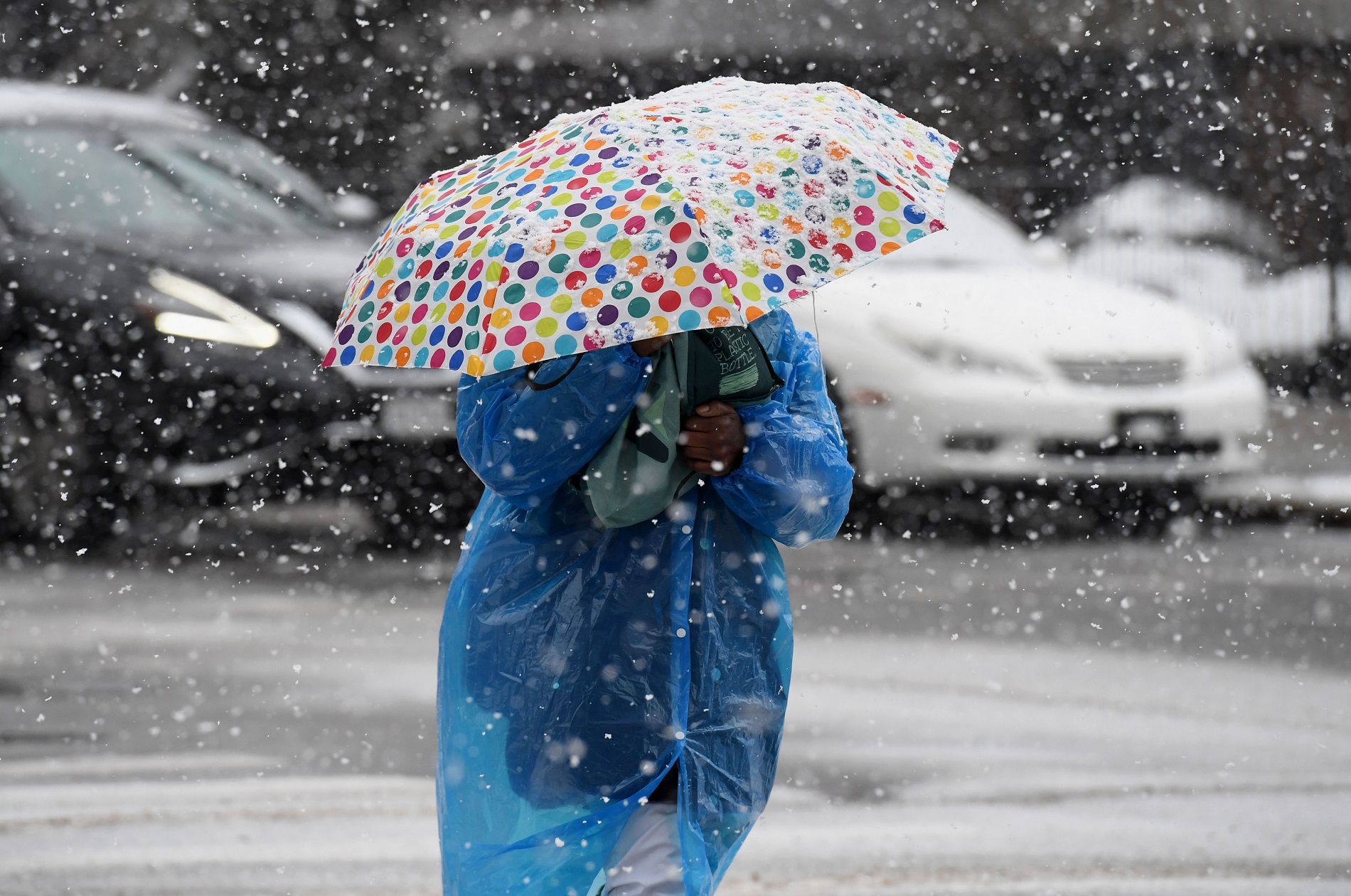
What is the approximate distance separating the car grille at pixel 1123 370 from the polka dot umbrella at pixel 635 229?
575 cm

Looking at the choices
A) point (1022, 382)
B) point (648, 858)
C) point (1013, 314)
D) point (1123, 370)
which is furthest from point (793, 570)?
point (648, 858)

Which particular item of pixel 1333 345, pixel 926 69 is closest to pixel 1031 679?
pixel 1333 345

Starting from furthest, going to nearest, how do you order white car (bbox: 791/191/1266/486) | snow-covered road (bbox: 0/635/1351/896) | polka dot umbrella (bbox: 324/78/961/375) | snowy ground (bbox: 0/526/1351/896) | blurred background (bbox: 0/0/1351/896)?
white car (bbox: 791/191/1266/486), blurred background (bbox: 0/0/1351/896), snowy ground (bbox: 0/526/1351/896), snow-covered road (bbox: 0/635/1351/896), polka dot umbrella (bbox: 324/78/961/375)

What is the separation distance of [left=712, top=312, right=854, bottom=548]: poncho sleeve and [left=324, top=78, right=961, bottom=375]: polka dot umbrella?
9.1 inches

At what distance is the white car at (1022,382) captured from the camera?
27.5 feet

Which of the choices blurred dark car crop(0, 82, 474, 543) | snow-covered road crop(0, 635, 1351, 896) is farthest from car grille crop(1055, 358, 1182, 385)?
blurred dark car crop(0, 82, 474, 543)

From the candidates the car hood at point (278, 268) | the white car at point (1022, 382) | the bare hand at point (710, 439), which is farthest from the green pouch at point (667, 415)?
the white car at point (1022, 382)

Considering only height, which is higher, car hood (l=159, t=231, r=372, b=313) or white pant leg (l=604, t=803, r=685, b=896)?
white pant leg (l=604, t=803, r=685, b=896)

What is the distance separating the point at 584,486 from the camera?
2.65m

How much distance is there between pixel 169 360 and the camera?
7762 millimetres

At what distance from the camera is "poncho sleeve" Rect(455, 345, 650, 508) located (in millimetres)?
2570

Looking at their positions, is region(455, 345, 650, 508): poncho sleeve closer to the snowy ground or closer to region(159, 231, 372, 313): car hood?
the snowy ground

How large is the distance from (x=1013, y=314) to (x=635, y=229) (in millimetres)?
6466

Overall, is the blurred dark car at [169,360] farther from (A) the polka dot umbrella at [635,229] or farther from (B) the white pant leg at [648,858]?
(B) the white pant leg at [648,858]
